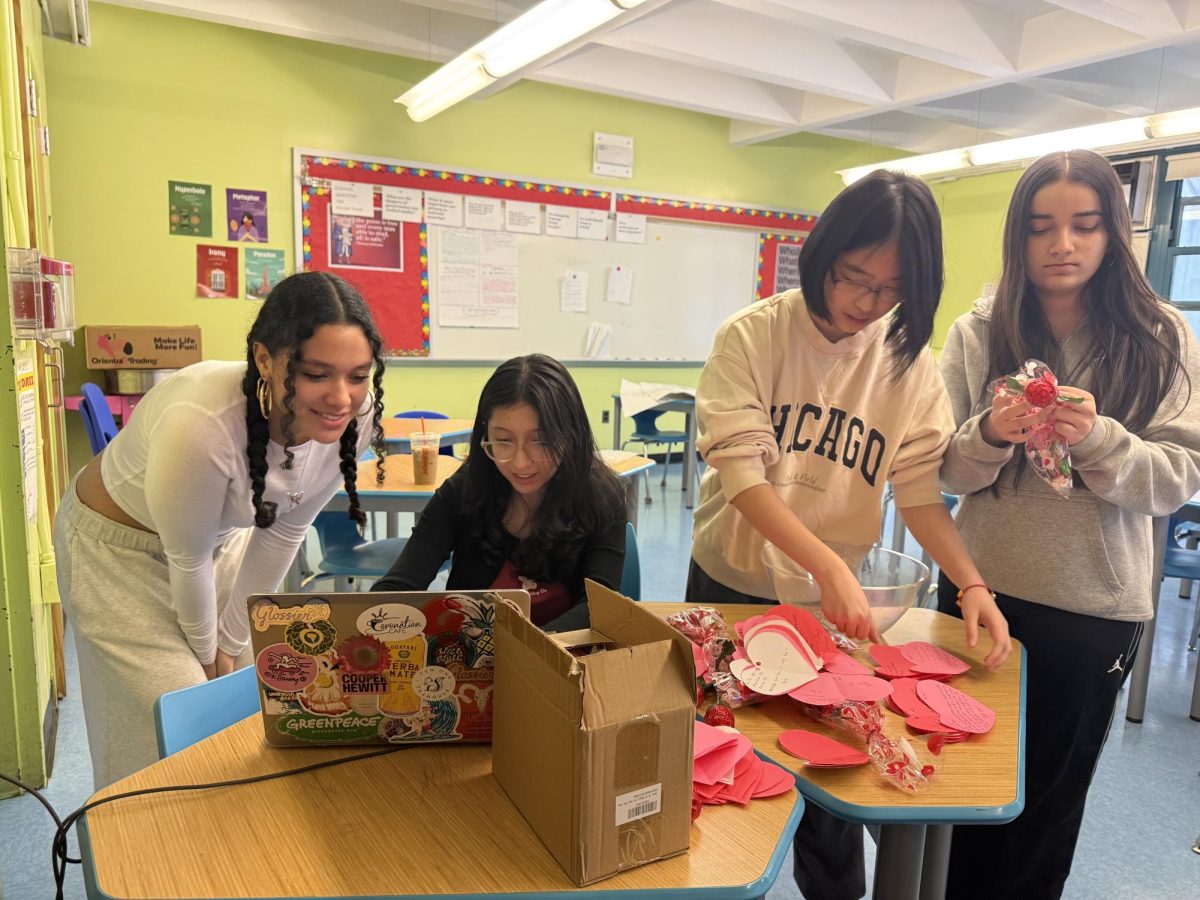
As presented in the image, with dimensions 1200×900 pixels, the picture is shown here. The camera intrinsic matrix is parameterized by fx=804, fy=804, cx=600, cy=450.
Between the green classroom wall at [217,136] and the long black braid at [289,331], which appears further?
the green classroom wall at [217,136]

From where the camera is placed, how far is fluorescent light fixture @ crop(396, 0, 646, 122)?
3312 mm

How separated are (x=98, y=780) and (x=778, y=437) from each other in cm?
137

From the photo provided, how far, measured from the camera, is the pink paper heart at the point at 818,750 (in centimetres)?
92

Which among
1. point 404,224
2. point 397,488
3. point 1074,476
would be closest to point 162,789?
point 1074,476

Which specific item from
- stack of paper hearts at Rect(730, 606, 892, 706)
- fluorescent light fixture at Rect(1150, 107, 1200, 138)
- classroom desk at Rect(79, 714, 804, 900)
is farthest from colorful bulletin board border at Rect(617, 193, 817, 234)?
classroom desk at Rect(79, 714, 804, 900)

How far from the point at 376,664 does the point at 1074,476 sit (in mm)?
1068

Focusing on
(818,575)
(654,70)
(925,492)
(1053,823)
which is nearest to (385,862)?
(818,575)

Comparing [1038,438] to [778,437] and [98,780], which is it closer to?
[778,437]

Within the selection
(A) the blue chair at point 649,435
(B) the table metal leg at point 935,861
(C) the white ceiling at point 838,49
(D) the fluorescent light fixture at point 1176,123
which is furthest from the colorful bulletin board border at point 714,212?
(B) the table metal leg at point 935,861

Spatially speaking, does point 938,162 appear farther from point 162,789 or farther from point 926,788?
point 162,789

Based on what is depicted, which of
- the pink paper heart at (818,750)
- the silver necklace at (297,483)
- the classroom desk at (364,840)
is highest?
the silver necklace at (297,483)

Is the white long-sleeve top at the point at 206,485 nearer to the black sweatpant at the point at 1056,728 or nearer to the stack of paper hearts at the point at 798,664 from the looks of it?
the stack of paper hearts at the point at 798,664

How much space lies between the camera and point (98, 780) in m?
1.46

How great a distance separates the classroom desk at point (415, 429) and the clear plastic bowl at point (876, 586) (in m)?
2.15
